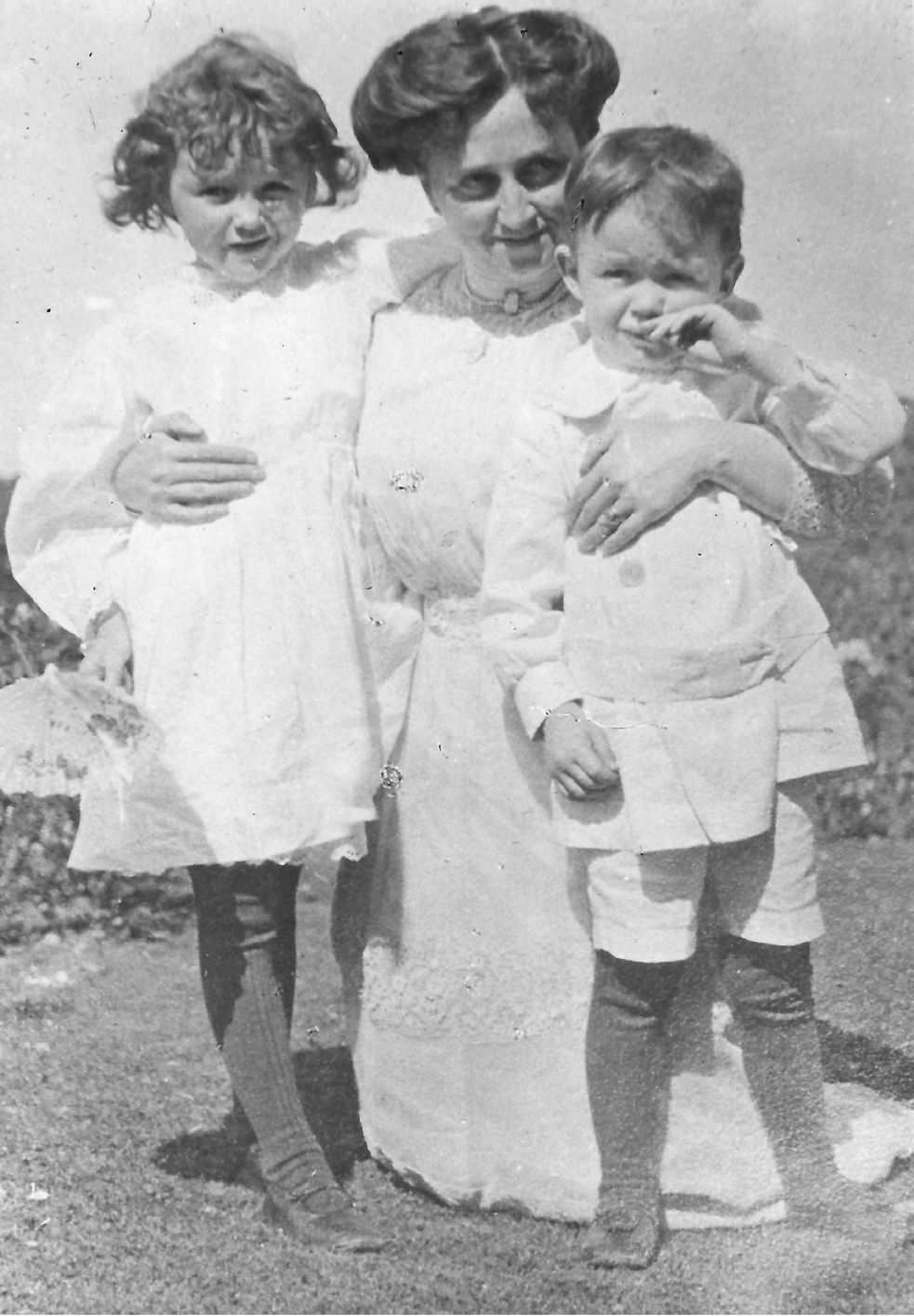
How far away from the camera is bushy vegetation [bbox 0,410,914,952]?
3480 millimetres

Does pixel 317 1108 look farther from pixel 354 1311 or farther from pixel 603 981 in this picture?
pixel 603 981

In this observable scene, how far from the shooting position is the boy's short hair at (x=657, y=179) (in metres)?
3.03

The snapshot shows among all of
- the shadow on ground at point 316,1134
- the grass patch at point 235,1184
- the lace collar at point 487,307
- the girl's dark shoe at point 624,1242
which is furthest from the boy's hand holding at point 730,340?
the shadow on ground at point 316,1134

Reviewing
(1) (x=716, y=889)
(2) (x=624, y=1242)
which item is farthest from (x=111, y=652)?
(2) (x=624, y=1242)

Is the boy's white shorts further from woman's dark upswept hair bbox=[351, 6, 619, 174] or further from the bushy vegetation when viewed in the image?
woman's dark upswept hair bbox=[351, 6, 619, 174]

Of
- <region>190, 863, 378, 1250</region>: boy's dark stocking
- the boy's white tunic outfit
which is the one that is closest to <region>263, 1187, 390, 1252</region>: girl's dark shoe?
<region>190, 863, 378, 1250</region>: boy's dark stocking

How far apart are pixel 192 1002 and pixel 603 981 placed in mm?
996

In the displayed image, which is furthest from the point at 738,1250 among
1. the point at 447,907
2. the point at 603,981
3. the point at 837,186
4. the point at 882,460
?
the point at 837,186

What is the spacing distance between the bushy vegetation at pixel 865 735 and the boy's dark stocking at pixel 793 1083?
32cm

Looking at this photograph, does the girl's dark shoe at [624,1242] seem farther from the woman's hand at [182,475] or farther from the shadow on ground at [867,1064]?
the woman's hand at [182,475]

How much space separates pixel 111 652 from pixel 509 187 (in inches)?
45.8

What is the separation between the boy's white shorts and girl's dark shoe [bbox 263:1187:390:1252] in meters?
0.75

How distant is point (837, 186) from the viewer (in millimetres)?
3391

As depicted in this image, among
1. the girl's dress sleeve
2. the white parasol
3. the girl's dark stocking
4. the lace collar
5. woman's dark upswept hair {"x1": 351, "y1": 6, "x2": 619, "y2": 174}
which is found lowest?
the girl's dark stocking
